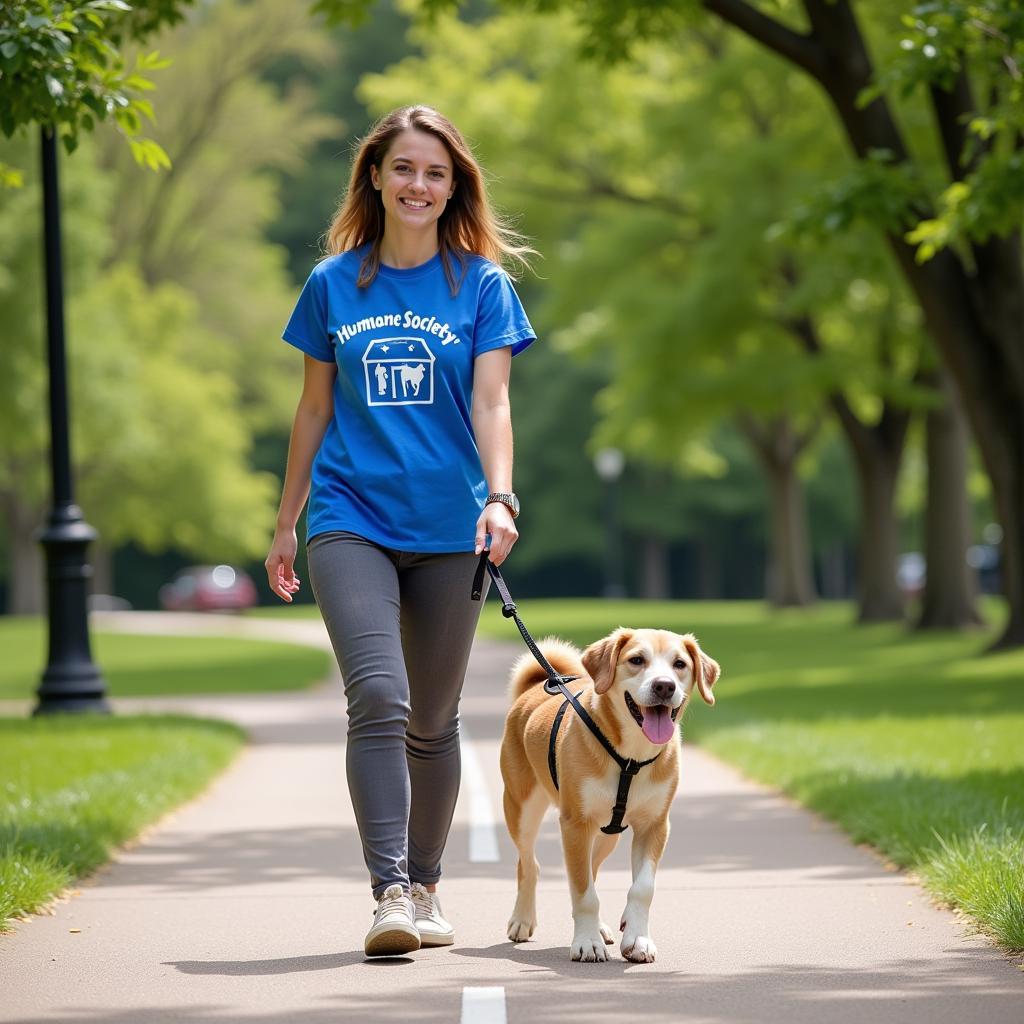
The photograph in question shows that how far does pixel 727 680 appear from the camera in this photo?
21.3 meters

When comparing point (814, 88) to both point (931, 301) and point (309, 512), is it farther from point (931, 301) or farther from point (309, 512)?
point (309, 512)

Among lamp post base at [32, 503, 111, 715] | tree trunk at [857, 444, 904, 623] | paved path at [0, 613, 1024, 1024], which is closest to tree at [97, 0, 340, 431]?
tree trunk at [857, 444, 904, 623]

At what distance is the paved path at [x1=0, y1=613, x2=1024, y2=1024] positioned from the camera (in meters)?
5.19

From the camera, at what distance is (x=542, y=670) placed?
22.1 ft

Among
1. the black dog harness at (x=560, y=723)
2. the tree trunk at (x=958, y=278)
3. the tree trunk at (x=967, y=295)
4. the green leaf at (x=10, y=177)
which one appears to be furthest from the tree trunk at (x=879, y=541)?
the black dog harness at (x=560, y=723)

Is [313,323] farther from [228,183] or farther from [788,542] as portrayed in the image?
[228,183]

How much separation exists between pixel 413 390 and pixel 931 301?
1304cm

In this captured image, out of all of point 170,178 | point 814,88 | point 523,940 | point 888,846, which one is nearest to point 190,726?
point 888,846

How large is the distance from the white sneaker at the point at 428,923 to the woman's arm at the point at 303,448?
105cm

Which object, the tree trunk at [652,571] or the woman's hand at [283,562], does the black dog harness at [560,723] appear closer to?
the woman's hand at [283,562]

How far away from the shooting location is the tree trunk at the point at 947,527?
29281 millimetres

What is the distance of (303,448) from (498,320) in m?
0.74

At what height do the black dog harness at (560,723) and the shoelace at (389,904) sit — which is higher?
the black dog harness at (560,723)

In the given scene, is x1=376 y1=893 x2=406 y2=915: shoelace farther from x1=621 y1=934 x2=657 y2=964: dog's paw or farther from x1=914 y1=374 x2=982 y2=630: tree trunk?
x1=914 y1=374 x2=982 y2=630: tree trunk
